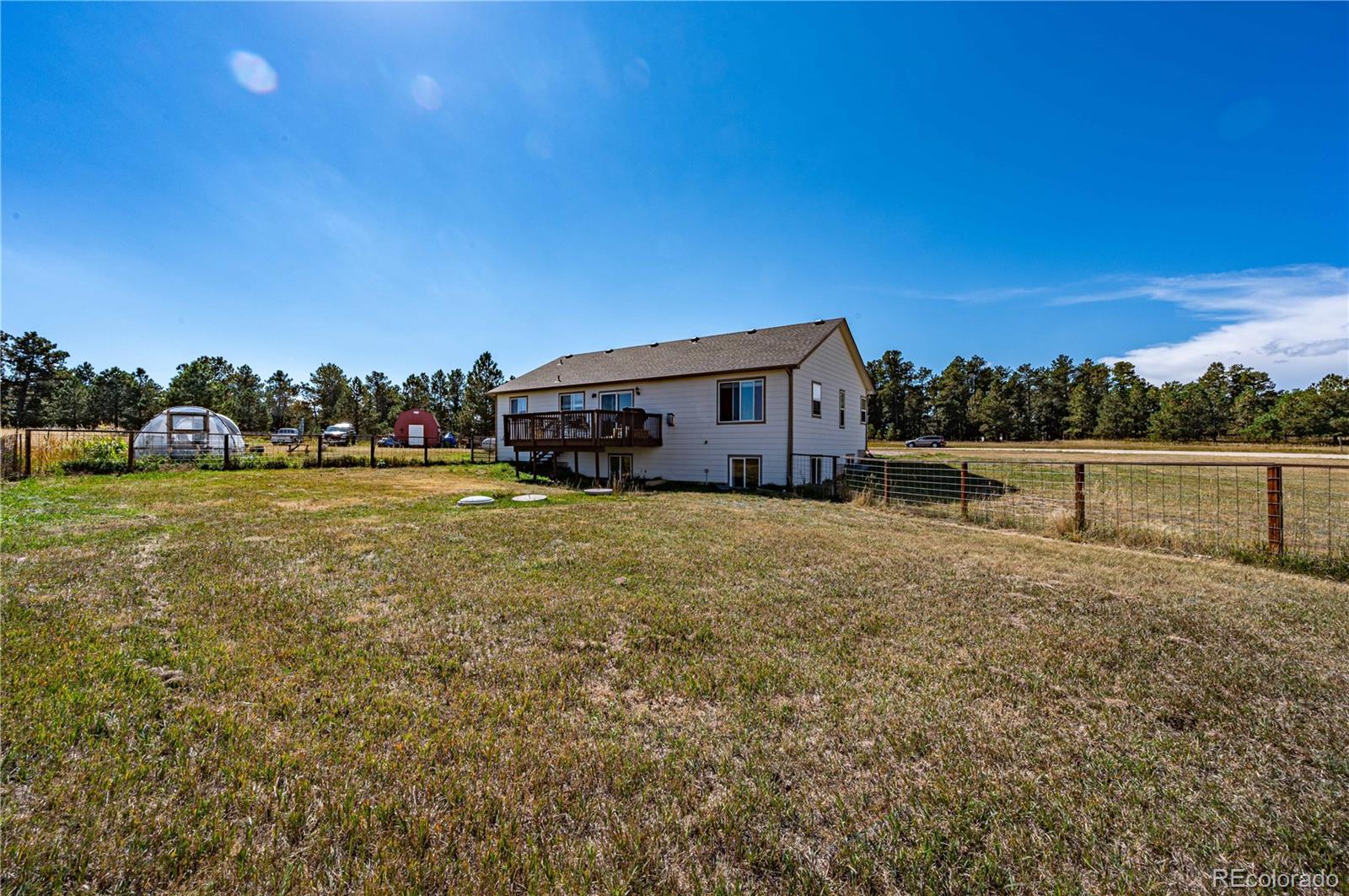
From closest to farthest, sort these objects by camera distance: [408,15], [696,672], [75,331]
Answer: [696,672]
[408,15]
[75,331]

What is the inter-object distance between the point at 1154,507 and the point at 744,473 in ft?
31.8

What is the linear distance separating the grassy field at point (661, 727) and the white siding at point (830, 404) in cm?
1015

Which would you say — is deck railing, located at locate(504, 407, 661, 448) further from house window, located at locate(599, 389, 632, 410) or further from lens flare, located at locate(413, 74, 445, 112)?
lens flare, located at locate(413, 74, 445, 112)

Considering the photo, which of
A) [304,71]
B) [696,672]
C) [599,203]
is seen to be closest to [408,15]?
[304,71]

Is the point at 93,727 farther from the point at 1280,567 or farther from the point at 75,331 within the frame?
the point at 75,331

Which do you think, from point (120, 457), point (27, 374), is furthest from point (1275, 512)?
point (27, 374)

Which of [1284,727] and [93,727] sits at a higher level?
[93,727]

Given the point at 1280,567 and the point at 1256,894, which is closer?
the point at 1256,894

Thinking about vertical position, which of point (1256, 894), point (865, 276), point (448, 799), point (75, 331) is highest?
point (865, 276)

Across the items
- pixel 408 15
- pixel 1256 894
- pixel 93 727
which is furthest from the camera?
pixel 408 15

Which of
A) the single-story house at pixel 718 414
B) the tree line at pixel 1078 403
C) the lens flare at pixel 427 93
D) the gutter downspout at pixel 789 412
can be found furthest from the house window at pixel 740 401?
the tree line at pixel 1078 403

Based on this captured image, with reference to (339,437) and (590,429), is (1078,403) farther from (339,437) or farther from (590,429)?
(339,437)

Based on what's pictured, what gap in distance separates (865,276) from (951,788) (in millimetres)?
18657

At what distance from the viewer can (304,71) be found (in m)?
8.31
